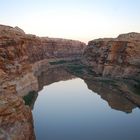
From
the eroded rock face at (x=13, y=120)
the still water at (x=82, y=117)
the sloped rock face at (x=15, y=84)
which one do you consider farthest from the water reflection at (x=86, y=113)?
the eroded rock face at (x=13, y=120)

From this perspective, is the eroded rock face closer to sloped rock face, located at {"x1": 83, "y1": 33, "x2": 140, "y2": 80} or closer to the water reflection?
the water reflection

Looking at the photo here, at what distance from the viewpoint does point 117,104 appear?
40.4 meters

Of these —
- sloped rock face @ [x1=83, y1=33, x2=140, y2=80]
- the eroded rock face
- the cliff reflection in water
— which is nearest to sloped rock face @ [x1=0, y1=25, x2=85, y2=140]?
the eroded rock face

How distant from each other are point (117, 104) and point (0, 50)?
709 inches

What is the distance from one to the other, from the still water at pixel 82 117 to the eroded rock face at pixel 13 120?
7.58 metres

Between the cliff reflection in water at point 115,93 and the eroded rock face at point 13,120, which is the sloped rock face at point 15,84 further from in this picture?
the cliff reflection in water at point 115,93

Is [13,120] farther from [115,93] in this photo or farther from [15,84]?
[115,93]

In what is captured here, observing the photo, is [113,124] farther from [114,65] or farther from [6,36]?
[114,65]

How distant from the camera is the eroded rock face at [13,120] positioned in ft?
57.5

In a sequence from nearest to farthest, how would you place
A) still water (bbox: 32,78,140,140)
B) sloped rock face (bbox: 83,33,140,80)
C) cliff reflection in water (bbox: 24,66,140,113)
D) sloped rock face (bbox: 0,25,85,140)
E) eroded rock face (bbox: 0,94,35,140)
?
eroded rock face (bbox: 0,94,35,140)
sloped rock face (bbox: 0,25,85,140)
still water (bbox: 32,78,140,140)
cliff reflection in water (bbox: 24,66,140,113)
sloped rock face (bbox: 83,33,140,80)

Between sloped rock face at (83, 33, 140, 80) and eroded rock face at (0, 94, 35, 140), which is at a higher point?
eroded rock face at (0, 94, 35, 140)

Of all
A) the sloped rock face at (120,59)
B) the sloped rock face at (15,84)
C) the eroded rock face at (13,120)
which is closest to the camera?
the eroded rock face at (13,120)

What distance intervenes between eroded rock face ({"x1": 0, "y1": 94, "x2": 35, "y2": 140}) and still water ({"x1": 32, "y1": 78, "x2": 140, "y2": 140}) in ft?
24.9

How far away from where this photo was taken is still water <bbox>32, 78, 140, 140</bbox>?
91.5 ft
